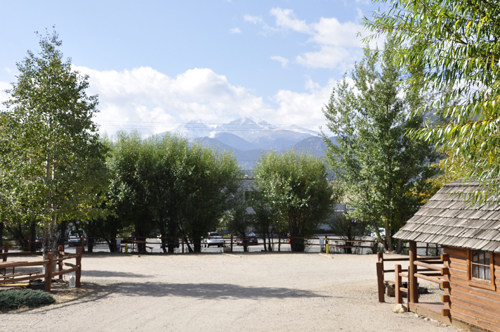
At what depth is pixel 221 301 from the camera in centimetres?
1145

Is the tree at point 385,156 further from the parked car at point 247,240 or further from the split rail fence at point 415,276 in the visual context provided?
the split rail fence at point 415,276

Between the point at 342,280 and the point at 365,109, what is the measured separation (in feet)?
42.4

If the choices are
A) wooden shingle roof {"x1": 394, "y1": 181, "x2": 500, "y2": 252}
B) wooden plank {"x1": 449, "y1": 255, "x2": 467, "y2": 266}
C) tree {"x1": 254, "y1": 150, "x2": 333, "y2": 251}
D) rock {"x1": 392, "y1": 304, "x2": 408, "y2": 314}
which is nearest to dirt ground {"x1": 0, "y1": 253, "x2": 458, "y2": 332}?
rock {"x1": 392, "y1": 304, "x2": 408, "y2": 314}

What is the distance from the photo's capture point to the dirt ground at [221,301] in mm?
8836

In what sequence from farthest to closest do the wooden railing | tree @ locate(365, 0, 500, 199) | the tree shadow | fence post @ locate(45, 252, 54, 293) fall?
the tree shadow → fence post @ locate(45, 252, 54, 293) → the wooden railing → tree @ locate(365, 0, 500, 199)

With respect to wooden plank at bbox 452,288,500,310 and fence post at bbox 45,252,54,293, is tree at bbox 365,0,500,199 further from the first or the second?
fence post at bbox 45,252,54,293

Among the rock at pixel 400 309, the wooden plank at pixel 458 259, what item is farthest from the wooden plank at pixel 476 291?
the rock at pixel 400 309

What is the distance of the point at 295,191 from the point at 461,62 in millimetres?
21959

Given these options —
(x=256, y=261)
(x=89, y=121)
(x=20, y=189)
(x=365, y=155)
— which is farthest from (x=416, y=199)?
(x=20, y=189)

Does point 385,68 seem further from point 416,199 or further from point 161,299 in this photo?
point 161,299

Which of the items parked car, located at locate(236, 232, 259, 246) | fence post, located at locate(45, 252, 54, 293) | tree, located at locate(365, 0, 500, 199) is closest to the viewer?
tree, located at locate(365, 0, 500, 199)

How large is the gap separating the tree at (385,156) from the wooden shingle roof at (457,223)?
13.1 m

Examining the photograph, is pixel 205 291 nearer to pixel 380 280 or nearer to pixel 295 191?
pixel 380 280

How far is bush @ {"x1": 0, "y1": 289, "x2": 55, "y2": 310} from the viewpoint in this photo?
9.88 meters
